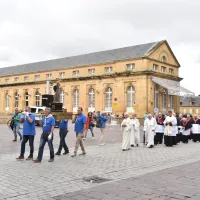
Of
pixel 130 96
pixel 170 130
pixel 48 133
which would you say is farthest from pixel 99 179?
pixel 130 96

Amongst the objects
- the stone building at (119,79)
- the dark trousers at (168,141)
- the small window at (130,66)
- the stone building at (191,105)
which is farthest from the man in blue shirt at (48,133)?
the stone building at (191,105)

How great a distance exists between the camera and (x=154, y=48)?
45719mm

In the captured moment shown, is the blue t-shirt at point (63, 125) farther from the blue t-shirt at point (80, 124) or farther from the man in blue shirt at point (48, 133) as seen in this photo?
the man in blue shirt at point (48, 133)

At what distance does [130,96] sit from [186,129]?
27.0m

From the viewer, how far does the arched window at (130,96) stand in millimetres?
46094

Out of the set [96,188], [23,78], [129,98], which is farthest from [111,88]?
[96,188]

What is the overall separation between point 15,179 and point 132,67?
39.8 metres

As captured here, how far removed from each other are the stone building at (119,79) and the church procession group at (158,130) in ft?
67.9

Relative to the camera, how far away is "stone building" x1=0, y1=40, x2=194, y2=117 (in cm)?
4491

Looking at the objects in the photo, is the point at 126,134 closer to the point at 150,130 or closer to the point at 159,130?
the point at 150,130

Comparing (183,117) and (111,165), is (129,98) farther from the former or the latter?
(111,165)

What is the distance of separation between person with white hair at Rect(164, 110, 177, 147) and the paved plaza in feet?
18.1

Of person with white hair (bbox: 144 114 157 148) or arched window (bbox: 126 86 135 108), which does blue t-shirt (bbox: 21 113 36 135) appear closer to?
person with white hair (bbox: 144 114 157 148)

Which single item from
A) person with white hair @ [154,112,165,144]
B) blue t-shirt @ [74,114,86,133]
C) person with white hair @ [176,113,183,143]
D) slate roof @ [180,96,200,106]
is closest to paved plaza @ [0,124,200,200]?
blue t-shirt @ [74,114,86,133]
